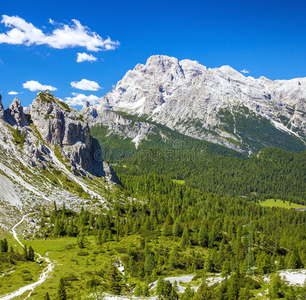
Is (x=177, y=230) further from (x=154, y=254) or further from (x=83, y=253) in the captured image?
(x=83, y=253)

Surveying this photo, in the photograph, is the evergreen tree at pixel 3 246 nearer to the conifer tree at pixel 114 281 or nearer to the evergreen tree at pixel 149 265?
the conifer tree at pixel 114 281

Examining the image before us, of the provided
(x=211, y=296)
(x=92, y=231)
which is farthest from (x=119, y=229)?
(x=211, y=296)

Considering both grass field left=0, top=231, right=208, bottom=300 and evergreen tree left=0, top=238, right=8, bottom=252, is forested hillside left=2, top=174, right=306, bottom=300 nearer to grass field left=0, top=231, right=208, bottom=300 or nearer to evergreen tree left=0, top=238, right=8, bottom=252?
grass field left=0, top=231, right=208, bottom=300

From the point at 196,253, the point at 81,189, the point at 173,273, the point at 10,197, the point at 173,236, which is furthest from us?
the point at 81,189

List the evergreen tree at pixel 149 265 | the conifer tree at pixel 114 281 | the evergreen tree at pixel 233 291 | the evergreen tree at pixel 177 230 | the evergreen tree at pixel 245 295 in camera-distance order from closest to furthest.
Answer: the evergreen tree at pixel 245 295 → the evergreen tree at pixel 233 291 → the conifer tree at pixel 114 281 → the evergreen tree at pixel 149 265 → the evergreen tree at pixel 177 230

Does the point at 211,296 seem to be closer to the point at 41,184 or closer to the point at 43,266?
the point at 43,266

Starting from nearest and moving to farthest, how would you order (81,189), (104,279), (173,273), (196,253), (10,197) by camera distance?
(104,279) → (173,273) → (196,253) → (10,197) → (81,189)

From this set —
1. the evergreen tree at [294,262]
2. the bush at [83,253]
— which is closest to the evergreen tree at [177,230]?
the bush at [83,253]

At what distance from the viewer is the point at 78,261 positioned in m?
105

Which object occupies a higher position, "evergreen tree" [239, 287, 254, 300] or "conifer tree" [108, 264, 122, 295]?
"evergreen tree" [239, 287, 254, 300]

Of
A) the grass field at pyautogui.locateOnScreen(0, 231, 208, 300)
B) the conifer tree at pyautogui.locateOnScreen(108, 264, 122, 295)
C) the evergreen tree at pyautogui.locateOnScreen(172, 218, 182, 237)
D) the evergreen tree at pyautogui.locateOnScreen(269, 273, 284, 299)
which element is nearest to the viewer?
the evergreen tree at pyautogui.locateOnScreen(269, 273, 284, 299)

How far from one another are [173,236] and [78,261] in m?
53.4

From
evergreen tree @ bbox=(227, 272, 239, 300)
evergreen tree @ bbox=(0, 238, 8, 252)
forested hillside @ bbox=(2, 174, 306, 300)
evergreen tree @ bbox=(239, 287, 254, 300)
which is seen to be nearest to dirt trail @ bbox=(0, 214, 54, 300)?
forested hillside @ bbox=(2, 174, 306, 300)

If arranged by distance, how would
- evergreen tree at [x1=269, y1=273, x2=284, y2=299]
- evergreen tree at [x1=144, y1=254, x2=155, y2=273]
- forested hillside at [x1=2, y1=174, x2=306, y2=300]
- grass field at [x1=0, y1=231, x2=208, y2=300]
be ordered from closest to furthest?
1. evergreen tree at [x1=269, y1=273, x2=284, y2=299]
2. forested hillside at [x1=2, y1=174, x2=306, y2=300]
3. grass field at [x1=0, y1=231, x2=208, y2=300]
4. evergreen tree at [x1=144, y1=254, x2=155, y2=273]
